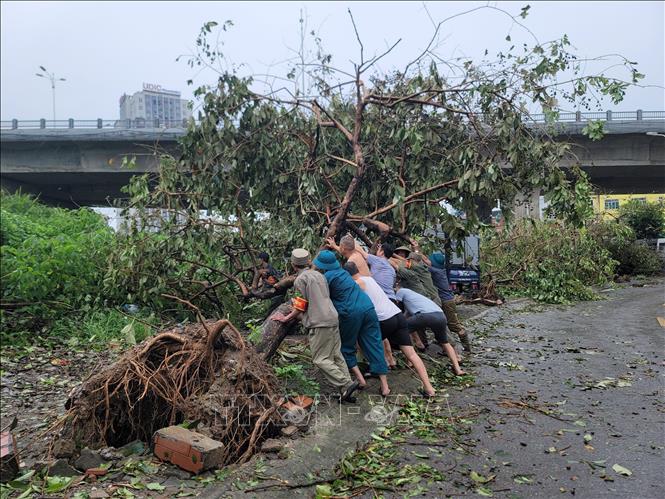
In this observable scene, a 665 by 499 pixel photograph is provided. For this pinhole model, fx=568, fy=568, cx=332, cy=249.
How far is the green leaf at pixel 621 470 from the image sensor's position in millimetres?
4020

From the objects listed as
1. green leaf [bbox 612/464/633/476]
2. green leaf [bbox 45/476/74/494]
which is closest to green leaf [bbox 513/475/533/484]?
green leaf [bbox 612/464/633/476]

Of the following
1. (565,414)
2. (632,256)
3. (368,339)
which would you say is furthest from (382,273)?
(632,256)

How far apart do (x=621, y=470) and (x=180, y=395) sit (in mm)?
3419

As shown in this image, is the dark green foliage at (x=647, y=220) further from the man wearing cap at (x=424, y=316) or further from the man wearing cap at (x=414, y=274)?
the man wearing cap at (x=424, y=316)

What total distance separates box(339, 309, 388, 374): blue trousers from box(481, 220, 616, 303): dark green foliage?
362 inches

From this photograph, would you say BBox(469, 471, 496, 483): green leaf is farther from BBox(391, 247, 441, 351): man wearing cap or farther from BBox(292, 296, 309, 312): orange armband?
BBox(391, 247, 441, 351): man wearing cap

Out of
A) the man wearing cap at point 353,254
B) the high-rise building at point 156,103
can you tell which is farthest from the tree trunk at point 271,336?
the high-rise building at point 156,103

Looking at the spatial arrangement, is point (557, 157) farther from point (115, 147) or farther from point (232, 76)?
point (115, 147)

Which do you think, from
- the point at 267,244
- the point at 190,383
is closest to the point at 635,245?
the point at 267,244

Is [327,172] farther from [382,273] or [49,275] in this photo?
[49,275]

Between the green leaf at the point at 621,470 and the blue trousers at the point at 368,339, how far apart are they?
226 centimetres

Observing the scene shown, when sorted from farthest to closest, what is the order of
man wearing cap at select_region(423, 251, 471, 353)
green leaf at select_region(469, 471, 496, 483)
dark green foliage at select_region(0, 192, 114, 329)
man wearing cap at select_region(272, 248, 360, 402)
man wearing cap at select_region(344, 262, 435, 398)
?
dark green foliage at select_region(0, 192, 114, 329)
man wearing cap at select_region(423, 251, 471, 353)
man wearing cap at select_region(344, 262, 435, 398)
man wearing cap at select_region(272, 248, 360, 402)
green leaf at select_region(469, 471, 496, 483)

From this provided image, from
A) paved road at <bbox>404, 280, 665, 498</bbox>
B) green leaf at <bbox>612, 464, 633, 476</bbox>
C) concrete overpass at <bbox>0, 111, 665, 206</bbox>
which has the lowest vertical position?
Result: paved road at <bbox>404, 280, 665, 498</bbox>

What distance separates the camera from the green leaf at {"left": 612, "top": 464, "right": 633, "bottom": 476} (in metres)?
4.02
